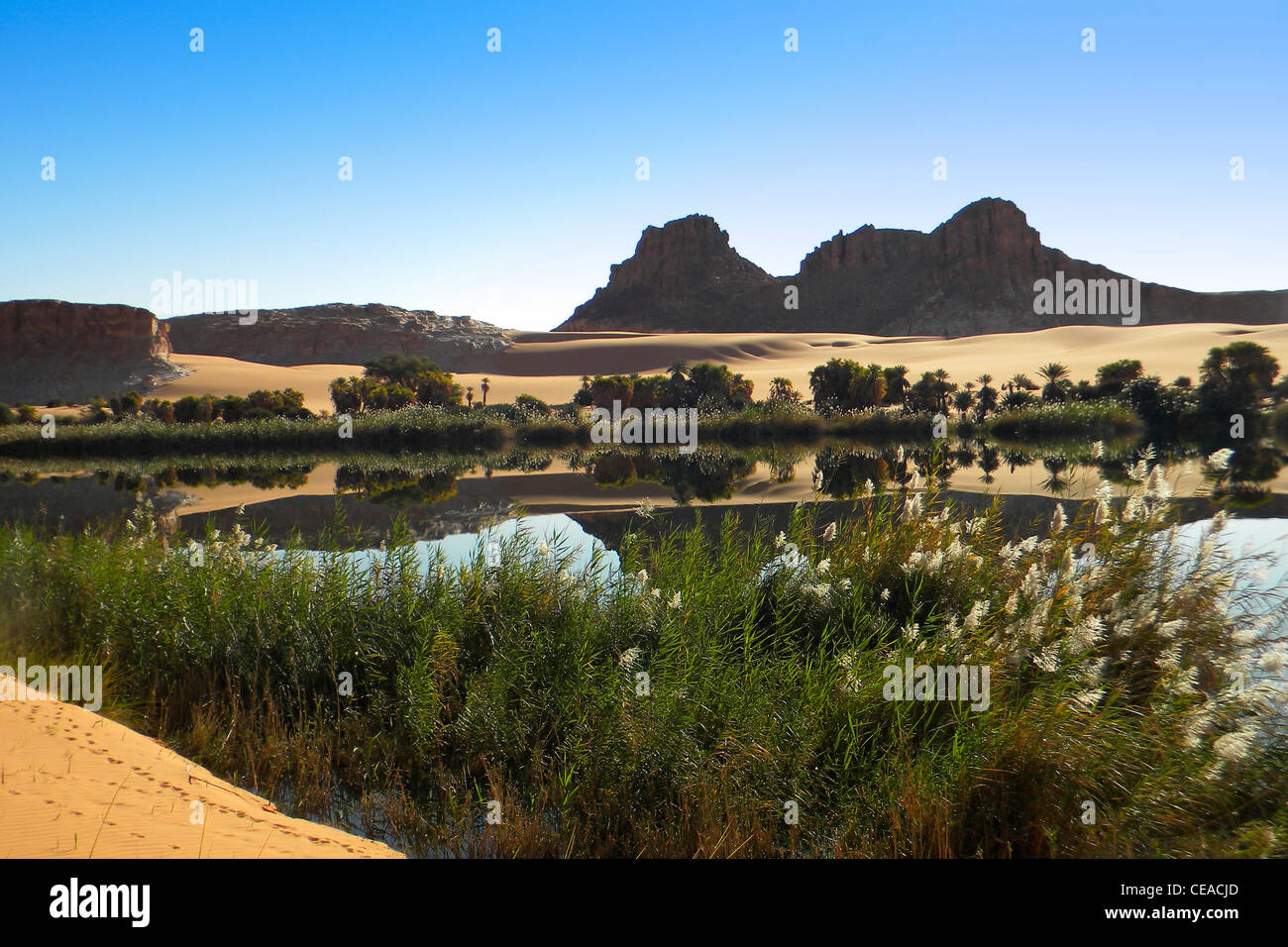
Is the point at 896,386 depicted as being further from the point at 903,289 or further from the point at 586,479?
the point at 903,289

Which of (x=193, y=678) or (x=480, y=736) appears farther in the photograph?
(x=193, y=678)

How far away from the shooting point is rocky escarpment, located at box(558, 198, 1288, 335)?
128 metres

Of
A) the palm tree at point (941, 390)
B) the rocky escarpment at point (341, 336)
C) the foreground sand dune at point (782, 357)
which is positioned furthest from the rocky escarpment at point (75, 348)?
the palm tree at point (941, 390)

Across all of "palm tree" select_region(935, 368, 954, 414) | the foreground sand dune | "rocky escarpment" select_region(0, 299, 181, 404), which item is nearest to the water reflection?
"palm tree" select_region(935, 368, 954, 414)

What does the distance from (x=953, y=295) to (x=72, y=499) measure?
416 feet

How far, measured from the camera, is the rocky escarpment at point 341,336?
122m

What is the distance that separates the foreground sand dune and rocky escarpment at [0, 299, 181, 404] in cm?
428

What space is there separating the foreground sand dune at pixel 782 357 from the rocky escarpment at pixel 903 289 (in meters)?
10.1

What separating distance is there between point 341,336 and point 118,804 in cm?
13060

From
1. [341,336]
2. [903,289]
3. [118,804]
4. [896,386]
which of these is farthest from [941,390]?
[341,336]
